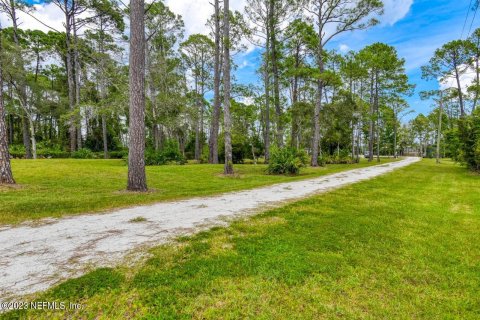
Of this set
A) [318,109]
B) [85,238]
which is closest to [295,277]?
[85,238]

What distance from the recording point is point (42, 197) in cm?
568

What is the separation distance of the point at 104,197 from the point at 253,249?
4.72m

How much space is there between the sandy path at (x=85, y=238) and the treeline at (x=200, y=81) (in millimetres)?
7050

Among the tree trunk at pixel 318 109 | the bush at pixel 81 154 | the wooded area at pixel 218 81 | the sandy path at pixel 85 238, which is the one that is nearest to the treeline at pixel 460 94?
the wooded area at pixel 218 81

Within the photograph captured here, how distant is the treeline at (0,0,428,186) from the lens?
16312 mm

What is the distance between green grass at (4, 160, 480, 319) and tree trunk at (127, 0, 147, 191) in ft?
14.8

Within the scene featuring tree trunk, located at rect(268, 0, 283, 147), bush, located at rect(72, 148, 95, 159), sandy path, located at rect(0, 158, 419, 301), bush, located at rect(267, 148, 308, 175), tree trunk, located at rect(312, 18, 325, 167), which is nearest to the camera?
sandy path, located at rect(0, 158, 419, 301)

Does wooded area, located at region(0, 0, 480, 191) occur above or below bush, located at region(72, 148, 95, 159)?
above

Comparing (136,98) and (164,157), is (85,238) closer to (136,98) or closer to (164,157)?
(136,98)

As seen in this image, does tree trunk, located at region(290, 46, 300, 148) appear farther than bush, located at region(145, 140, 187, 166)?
Yes

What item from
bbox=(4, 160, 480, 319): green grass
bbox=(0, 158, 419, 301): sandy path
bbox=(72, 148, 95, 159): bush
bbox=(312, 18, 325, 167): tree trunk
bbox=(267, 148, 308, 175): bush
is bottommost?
bbox=(4, 160, 480, 319): green grass

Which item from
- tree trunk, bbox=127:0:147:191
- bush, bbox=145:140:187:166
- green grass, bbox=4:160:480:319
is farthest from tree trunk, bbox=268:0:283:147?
green grass, bbox=4:160:480:319

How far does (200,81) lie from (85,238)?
23630 millimetres

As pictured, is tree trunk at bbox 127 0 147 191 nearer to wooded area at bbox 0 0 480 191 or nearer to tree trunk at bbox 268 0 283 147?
wooded area at bbox 0 0 480 191
